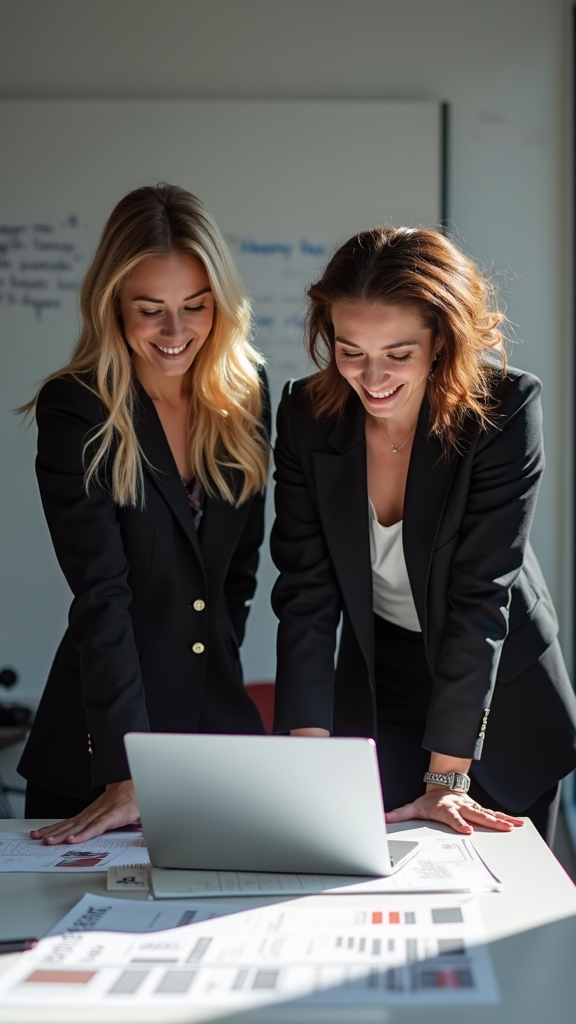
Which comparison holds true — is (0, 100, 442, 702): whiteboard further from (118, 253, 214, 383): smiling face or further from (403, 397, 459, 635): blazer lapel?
(403, 397, 459, 635): blazer lapel

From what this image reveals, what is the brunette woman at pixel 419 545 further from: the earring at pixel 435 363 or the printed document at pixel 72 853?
→ the printed document at pixel 72 853

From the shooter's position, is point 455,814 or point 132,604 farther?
point 132,604

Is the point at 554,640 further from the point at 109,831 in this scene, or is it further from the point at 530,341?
the point at 530,341

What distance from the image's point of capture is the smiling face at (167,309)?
190 centimetres

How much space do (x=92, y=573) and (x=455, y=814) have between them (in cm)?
67

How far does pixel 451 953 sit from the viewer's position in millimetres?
1122

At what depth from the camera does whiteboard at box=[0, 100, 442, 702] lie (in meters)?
3.61

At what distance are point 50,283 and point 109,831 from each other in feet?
8.02

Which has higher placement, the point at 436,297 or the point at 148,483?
the point at 436,297

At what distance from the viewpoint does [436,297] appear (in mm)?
1735

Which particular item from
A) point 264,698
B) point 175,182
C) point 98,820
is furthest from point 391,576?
point 175,182

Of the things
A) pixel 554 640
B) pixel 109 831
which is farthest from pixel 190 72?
pixel 109 831

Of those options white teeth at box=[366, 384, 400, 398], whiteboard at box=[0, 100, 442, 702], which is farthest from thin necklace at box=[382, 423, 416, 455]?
whiteboard at box=[0, 100, 442, 702]

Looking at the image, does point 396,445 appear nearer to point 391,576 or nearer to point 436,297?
point 391,576
